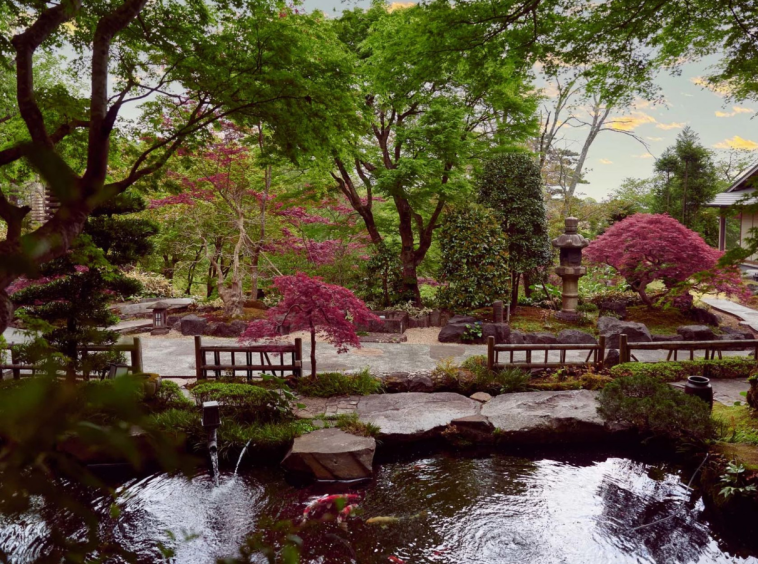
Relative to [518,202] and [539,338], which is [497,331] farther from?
[518,202]

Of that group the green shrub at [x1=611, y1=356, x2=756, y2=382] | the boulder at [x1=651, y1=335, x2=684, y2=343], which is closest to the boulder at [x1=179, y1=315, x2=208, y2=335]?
the green shrub at [x1=611, y1=356, x2=756, y2=382]

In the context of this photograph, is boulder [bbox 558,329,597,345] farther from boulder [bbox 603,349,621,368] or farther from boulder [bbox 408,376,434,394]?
boulder [bbox 408,376,434,394]

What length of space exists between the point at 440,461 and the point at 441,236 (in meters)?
8.21

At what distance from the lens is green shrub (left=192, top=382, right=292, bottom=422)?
21.0ft

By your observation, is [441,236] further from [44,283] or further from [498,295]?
[44,283]

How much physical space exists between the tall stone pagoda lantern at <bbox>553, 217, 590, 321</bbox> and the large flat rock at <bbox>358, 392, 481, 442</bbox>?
22.6 ft

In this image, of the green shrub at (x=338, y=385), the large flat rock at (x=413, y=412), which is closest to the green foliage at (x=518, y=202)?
the large flat rock at (x=413, y=412)

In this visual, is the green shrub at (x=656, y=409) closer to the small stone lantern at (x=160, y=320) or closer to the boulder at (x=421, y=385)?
the boulder at (x=421, y=385)

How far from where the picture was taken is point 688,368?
7914 millimetres

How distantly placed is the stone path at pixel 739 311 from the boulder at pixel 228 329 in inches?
526

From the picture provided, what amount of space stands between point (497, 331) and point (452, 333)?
3.67 ft

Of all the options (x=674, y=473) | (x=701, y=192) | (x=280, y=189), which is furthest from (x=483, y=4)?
(x=701, y=192)

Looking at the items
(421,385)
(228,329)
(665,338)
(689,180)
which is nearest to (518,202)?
(665,338)

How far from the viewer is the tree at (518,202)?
525 inches
